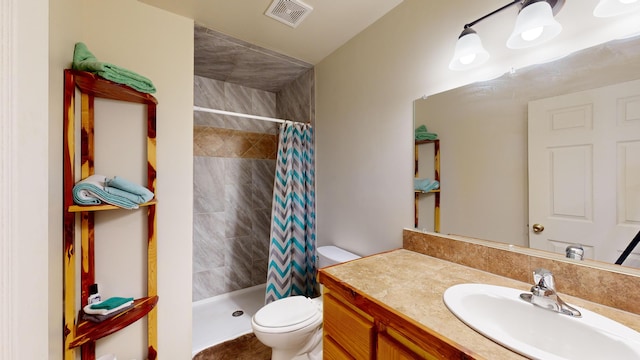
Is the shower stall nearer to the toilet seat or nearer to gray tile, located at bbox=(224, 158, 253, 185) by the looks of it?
gray tile, located at bbox=(224, 158, 253, 185)

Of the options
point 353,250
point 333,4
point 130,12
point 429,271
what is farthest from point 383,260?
point 130,12

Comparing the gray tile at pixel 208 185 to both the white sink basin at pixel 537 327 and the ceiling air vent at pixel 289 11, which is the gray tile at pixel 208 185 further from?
the white sink basin at pixel 537 327

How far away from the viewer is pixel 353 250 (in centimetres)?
180

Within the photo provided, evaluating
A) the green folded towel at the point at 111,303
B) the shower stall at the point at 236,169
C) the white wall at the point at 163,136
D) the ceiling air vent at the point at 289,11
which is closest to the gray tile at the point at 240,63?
the shower stall at the point at 236,169

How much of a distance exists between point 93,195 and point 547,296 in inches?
72.4

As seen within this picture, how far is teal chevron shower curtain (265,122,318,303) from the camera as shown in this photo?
6.75ft

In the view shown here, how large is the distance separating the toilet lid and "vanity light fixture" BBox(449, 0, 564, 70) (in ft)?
5.28

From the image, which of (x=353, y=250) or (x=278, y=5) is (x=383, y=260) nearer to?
(x=353, y=250)

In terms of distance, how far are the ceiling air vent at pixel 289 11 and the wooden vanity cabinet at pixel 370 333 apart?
5.26 feet

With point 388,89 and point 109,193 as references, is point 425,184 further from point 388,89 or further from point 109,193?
point 109,193

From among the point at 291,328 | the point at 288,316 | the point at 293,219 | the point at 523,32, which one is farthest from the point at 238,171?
the point at 523,32

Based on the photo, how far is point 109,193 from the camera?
1.09 metres

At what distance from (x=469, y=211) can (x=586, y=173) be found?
1.41 ft

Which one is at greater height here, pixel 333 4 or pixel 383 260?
pixel 333 4
